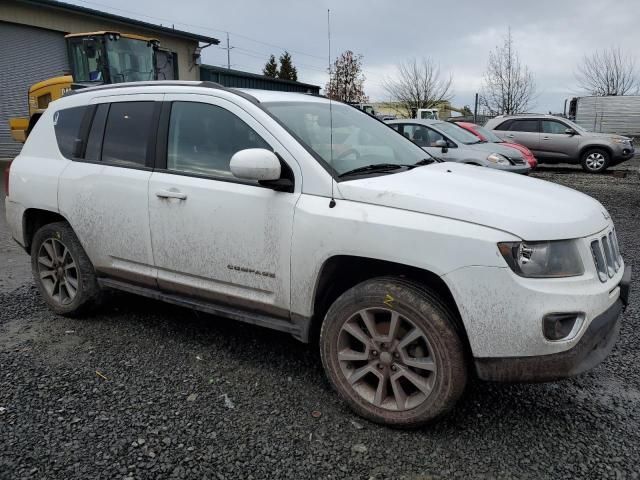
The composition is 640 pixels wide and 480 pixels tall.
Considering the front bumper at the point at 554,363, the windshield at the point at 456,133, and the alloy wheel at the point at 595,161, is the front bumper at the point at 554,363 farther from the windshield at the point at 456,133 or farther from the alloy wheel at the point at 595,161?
the alloy wheel at the point at 595,161

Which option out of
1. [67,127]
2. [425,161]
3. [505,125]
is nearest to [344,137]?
[425,161]

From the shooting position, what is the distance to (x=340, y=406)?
2.94 m

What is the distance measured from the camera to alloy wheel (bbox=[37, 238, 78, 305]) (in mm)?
4113

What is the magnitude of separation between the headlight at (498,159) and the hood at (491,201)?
7351mm

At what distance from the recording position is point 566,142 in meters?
15.7

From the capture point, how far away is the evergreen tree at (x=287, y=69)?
6194 centimetres

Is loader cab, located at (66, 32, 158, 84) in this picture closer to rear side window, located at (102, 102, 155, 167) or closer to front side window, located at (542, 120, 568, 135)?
rear side window, located at (102, 102, 155, 167)

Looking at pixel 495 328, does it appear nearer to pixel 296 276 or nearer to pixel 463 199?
pixel 463 199

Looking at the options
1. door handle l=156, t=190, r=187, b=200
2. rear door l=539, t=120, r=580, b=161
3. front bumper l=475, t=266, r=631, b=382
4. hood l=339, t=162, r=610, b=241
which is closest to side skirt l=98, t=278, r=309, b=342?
door handle l=156, t=190, r=187, b=200

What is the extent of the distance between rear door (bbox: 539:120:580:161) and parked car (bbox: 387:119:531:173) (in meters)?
5.14

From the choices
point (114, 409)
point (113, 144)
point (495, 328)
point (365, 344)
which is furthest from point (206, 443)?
point (113, 144)

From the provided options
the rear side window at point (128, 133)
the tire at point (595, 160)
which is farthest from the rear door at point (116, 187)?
the tire at point (595, 160)

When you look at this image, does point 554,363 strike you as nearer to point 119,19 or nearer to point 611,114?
point 119,19

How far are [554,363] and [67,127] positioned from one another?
380cm
